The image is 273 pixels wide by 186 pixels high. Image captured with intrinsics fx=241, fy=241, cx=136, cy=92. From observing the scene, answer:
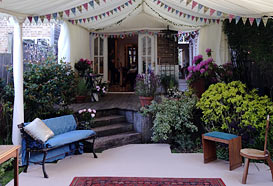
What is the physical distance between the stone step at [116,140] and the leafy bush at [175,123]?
0.46 metres

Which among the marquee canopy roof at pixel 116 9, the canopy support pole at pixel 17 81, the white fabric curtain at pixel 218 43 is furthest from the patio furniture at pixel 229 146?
the canopy support pole at pixel 17 81

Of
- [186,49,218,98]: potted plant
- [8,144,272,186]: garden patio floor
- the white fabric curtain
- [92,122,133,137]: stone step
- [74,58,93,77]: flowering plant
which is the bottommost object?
[8,144,272,186]: garden patio floor

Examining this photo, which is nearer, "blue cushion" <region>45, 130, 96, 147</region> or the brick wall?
"blue cushion" <region>45, 130, 96, 147</region>

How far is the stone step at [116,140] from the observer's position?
4.68 metres

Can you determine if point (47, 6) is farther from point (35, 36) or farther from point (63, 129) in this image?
point (35, 36)

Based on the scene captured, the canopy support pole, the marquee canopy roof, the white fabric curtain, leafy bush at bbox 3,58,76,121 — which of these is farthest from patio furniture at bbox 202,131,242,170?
the canopy support pole

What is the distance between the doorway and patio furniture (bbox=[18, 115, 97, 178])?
6.80 metres

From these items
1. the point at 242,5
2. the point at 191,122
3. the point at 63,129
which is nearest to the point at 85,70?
the point at 63,129

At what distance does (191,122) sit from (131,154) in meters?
1.44

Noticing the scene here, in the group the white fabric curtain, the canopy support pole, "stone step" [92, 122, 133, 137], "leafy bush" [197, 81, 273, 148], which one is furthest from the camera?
the white fabric curtain

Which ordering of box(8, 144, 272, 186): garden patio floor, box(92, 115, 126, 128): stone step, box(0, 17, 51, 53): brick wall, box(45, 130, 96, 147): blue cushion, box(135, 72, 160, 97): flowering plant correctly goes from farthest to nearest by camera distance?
box(0, 17, 51, 53): brick wall < box(135, 72, 160, 97): flowering plant < box(92, 115, 126, 128): stone step < box(45, 130, 96, 147): blue cushion < box(8, 144, 272, 186): garden patio floor

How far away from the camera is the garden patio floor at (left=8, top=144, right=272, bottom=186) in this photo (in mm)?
3334

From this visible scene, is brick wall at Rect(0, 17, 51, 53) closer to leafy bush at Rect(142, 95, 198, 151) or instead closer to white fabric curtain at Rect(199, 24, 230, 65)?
leafy bush at Rect(142, 95, 198, 151)

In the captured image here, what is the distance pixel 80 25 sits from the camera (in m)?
7.16
